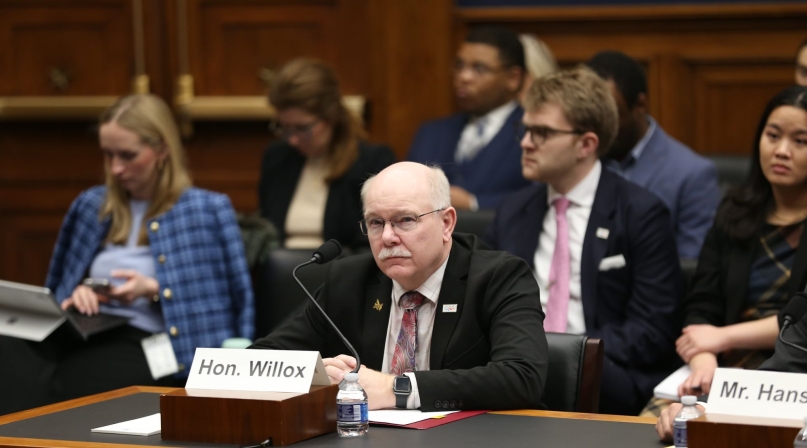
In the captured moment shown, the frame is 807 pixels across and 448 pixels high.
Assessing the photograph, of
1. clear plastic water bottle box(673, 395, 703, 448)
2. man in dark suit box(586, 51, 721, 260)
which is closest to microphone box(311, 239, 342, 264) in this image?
clear plastic water bottle box(673, 395, 703, 448)

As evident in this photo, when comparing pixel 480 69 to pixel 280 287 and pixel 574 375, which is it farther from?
pixel 574 375

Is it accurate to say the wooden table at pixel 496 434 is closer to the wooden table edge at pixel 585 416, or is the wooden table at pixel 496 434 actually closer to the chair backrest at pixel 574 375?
the wooden table edge at pixel 585 416

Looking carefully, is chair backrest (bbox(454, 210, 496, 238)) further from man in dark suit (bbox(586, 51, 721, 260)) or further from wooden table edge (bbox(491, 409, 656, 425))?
wooden table edge (bbox(491, 409, 656, 425))

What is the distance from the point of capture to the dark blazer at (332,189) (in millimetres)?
4730

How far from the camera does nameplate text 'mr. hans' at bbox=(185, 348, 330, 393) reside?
2320 mm

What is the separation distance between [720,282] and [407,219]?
1.25 m

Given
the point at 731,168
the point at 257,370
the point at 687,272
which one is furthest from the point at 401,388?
the point at 731,168

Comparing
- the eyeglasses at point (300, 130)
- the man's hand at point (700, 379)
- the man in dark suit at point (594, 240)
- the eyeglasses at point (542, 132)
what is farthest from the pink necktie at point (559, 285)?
the eyeglasses at point (300, 130)

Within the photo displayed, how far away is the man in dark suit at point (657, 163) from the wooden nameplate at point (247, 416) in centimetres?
209

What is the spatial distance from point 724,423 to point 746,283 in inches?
60.2

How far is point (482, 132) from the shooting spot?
16.6 feet

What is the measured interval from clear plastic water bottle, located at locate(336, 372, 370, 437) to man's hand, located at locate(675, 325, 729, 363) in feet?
4.44

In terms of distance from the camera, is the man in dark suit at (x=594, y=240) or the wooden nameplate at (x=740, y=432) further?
the man in dark suit at (x=594, y=240)

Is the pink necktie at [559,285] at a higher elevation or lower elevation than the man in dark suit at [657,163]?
lower
